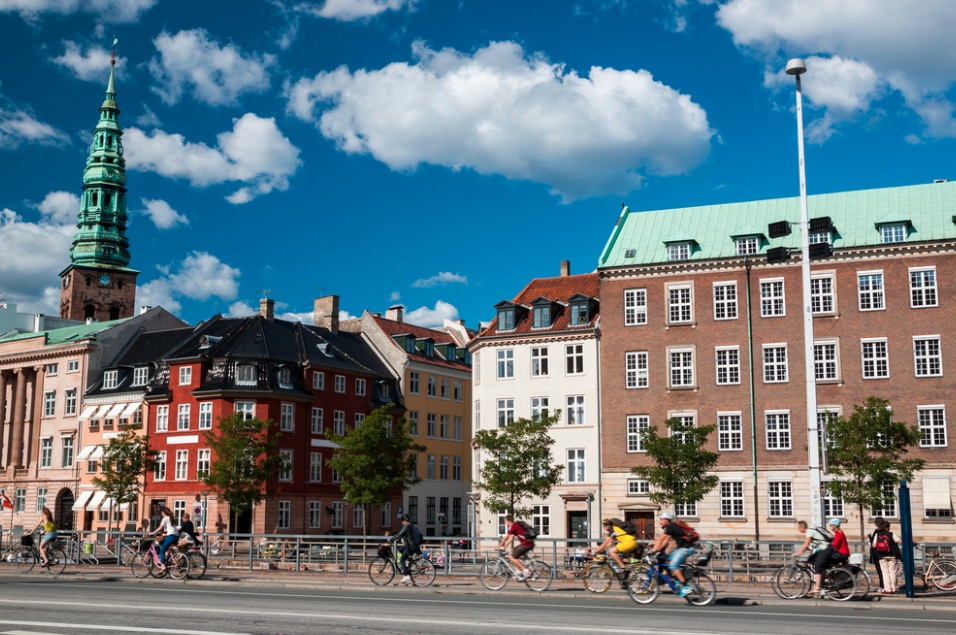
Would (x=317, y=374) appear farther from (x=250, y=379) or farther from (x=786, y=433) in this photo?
(x=786, y=433)

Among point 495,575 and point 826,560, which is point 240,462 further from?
point 826,560

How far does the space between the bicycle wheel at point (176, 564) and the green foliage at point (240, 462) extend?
98.7ft

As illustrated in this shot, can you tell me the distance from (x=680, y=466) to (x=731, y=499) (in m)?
4.88

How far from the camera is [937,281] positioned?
47.4 metres

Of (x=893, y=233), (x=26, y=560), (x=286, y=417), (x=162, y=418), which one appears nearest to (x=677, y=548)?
(x=26, y=560)

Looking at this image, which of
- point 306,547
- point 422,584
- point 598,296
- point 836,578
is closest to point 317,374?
point 598,296

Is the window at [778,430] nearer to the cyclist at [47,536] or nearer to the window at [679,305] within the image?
the window at [679,305]

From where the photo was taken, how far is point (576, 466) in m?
55.3

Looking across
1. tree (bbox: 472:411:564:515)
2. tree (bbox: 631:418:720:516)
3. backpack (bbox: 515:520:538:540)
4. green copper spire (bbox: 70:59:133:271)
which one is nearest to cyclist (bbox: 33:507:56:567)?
backpack (bbox: 515:520:538:540)

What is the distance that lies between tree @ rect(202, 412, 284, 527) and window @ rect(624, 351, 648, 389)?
21.3 m

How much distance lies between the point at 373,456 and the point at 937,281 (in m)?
31.9

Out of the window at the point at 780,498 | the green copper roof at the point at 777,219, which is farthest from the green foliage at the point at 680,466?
the green copper roof at the point at 777,219

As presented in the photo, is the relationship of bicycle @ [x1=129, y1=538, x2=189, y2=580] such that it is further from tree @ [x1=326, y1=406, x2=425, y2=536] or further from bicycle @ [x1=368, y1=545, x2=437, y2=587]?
tree @ [x1=326, y1=406, x2=425, y2=536]

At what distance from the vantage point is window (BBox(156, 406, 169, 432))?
67250 mm
